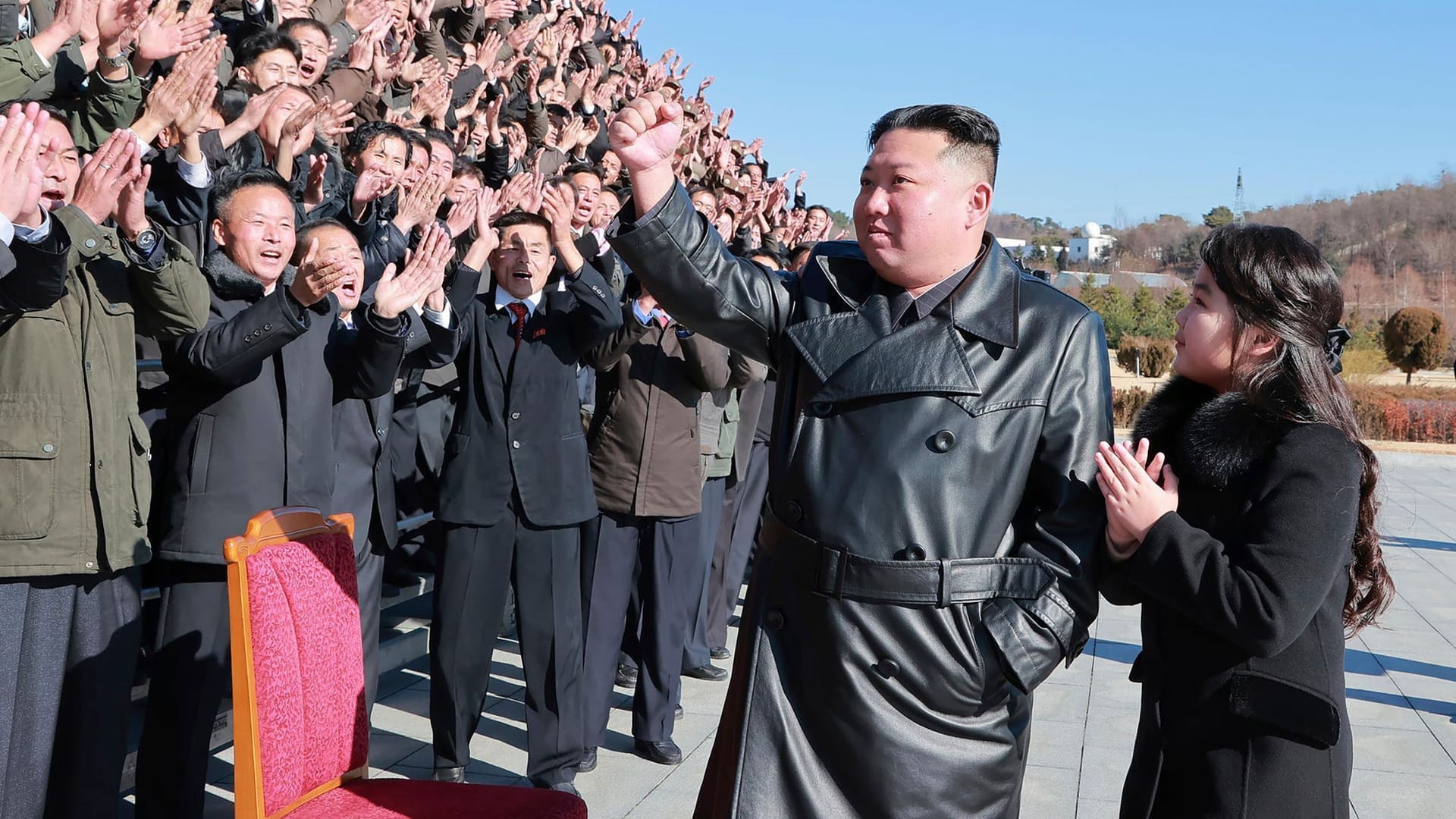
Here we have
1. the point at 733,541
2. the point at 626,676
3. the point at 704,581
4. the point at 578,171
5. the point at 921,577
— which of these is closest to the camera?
the point at 921,577

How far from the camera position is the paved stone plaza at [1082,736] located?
4.32 metres

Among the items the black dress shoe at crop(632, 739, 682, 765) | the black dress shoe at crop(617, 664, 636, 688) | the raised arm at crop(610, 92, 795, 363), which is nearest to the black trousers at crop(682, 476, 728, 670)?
the black dress shoe at crop(617, 664, 636, 688)

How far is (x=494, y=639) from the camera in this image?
4.29m

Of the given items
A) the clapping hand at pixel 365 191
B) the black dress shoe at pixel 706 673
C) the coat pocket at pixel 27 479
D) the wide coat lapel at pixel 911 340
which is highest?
the clapping hand at pixel 365 191

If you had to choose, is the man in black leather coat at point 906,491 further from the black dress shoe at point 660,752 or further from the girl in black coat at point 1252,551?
the black dress shoe at point 660,752

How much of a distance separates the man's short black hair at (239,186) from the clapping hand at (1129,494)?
263 centimetres

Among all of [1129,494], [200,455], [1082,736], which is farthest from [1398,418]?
[200,455]

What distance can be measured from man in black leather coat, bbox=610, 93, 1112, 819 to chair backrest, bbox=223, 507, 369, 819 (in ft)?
2.90

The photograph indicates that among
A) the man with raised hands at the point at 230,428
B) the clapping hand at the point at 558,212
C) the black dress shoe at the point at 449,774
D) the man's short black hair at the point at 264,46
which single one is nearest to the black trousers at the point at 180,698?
the man with raised hands at the point at 230,428

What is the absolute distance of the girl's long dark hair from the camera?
2.24 meters

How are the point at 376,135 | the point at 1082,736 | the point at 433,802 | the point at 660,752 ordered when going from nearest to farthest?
the point at 433,802, the point at 660,752, the point at 1082,736, the point at 376,135

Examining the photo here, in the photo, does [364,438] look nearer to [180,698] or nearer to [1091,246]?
[180,698]

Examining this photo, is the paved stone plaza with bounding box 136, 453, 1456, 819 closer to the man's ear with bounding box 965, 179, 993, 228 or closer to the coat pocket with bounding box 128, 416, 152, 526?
the coat pocket with bounding box 128, 416, 152, 526

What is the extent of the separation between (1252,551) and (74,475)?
2541mm
